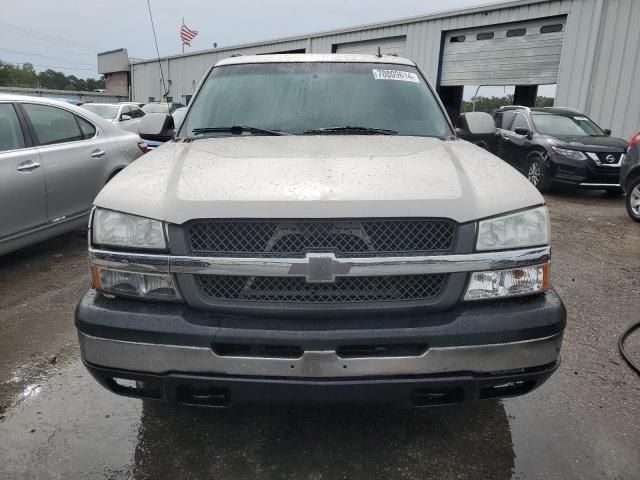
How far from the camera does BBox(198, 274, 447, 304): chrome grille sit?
1963 millimetres

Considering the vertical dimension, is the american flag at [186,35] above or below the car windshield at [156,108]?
above

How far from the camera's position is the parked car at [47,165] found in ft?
14.5

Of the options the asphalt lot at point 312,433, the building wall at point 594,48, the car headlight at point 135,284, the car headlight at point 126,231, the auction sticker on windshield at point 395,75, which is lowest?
the asphalt lot at point 312,433

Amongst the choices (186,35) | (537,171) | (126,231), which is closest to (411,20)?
(537,171)

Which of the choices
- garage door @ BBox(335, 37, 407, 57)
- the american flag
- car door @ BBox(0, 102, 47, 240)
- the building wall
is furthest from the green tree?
car door @ BBox(0, 102, 47, 240)

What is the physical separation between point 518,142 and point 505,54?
579 cm

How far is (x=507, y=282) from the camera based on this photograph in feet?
6.63

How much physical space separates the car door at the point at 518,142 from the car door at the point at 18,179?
8.79 meters

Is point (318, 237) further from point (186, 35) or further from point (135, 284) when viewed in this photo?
point (186, 35)

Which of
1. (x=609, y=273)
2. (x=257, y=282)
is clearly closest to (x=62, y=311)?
(x=257, y=282)

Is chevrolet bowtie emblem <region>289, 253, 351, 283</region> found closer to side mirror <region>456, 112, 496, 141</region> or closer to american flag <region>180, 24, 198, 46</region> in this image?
side mirror <region>456, 112, 496, 141</region>

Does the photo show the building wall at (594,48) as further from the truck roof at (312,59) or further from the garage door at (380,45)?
the truck roof at (312,59)

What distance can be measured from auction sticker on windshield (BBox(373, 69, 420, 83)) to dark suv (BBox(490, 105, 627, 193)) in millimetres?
6893

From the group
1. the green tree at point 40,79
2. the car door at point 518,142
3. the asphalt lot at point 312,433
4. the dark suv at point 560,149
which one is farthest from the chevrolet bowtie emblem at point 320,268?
the green tree at point 40,79
